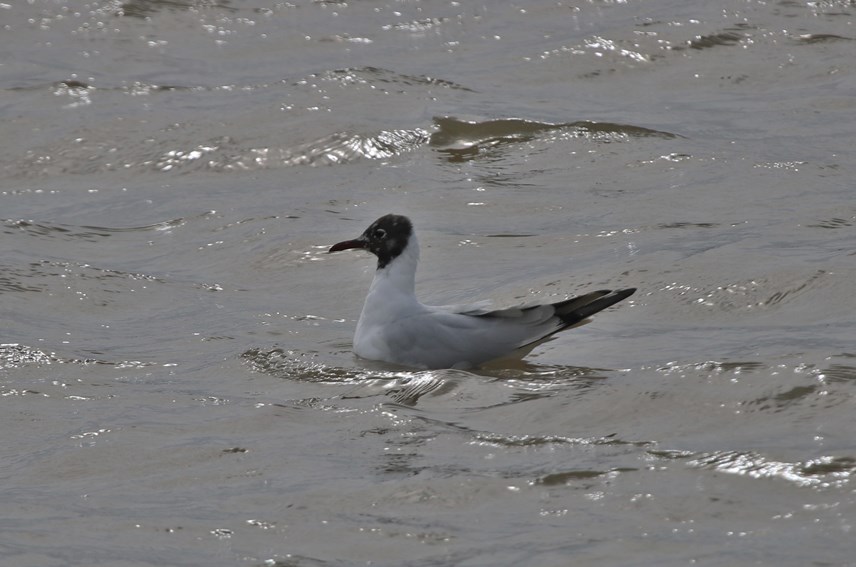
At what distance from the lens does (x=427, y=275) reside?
9.90 m

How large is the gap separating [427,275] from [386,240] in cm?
119

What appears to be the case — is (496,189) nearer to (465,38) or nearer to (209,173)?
(209,173)

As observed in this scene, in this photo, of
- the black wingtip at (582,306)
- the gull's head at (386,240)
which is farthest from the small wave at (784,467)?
the gull's head at (386,240)

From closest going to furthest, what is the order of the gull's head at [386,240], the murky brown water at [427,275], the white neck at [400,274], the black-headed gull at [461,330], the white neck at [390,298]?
the murky brown water at [427,275]
the black-headed gull at [461,330]
the white neck at [390,298]
the white neck at [400,274]
the gull's head at [386,240]

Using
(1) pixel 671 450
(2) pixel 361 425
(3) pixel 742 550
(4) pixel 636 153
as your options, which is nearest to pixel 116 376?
(2) pixel 361 425

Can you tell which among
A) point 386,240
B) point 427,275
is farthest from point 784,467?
point 427,275

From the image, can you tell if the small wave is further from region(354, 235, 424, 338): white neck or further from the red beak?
the red beak

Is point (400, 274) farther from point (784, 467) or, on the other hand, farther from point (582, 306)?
point (784, 467)

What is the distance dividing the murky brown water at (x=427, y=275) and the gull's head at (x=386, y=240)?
0.55m

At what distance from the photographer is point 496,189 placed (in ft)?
38.1

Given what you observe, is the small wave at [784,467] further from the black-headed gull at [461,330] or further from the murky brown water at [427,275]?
the black-headed gull at [461,330]

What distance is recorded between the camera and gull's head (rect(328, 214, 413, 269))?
8.70 m

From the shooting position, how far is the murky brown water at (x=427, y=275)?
562cm

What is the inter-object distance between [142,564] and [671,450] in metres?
2.32
